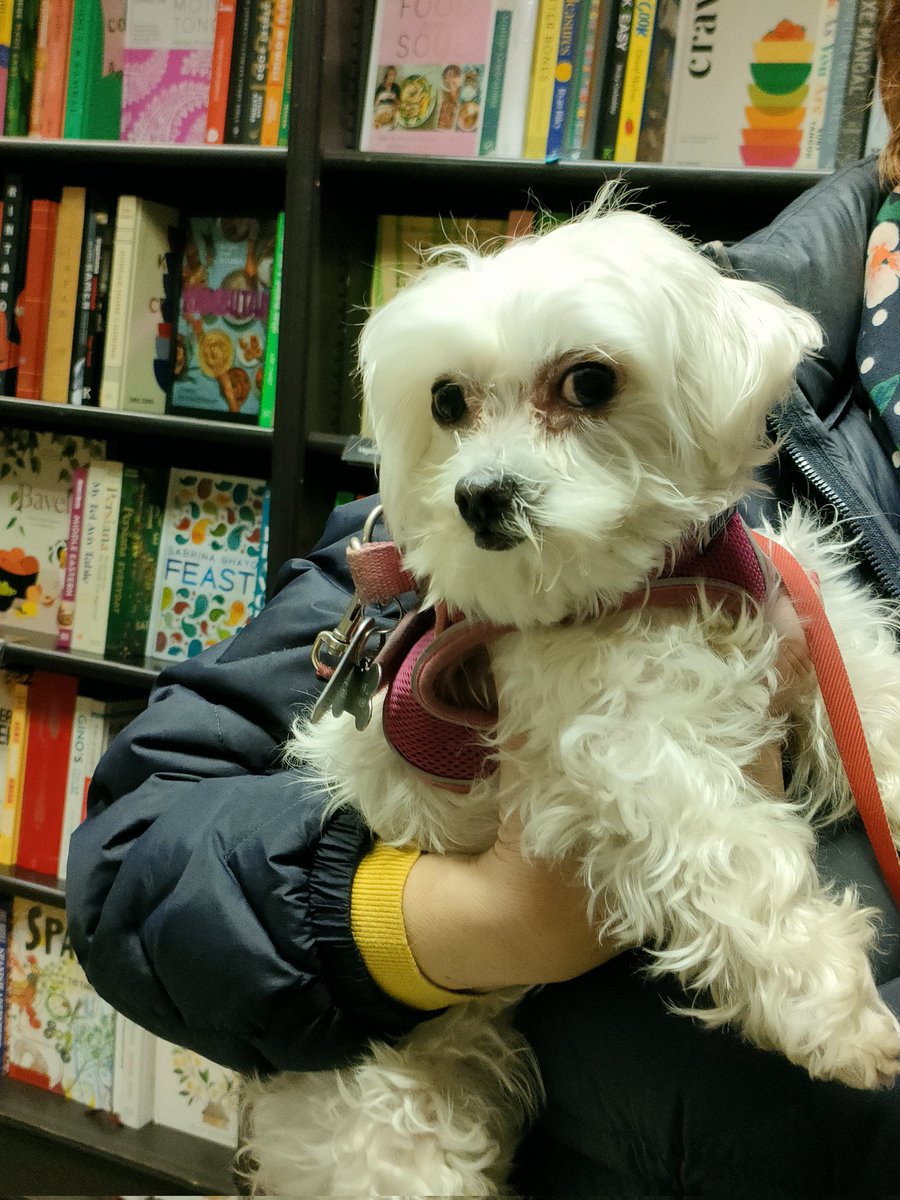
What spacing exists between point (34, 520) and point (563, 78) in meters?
1.21

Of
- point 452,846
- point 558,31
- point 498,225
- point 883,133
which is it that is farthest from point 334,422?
point 452,846

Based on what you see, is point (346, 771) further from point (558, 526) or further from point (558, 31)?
point (558, 31)

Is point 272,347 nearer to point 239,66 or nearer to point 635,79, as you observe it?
point 239,66

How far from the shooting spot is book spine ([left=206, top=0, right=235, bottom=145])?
1.53m

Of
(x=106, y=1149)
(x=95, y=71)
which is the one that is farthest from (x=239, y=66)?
(x=106, y=1149)

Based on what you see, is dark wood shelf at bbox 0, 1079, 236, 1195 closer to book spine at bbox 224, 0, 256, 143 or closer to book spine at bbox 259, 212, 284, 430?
book spine at bbox 259, 212, 284, 430

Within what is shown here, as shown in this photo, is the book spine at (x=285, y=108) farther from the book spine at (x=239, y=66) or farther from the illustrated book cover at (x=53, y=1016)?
the illustrated book cover at (x=53, y=1016)

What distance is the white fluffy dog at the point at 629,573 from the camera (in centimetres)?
58

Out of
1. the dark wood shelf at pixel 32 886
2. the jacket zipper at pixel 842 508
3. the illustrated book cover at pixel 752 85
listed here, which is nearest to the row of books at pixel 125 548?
the dark wood shelf at pixel 32 886

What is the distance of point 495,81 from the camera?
4.69 ft

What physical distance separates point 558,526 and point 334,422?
1087mm

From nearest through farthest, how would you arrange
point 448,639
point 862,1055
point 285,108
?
point 862,1055 → point 448,639 → point 285,108

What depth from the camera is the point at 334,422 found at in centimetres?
159

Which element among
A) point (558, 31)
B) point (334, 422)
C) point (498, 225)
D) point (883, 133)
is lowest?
point (334, 422)
